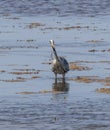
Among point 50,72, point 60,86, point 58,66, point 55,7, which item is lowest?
point 55,7

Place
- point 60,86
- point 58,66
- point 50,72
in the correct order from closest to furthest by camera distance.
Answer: point 60,86 < point 58,66 < point 50,72

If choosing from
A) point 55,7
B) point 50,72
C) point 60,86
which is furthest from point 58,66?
point 55,7

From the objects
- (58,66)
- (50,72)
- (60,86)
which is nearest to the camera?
(60,86)

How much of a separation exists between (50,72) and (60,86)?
302 cm

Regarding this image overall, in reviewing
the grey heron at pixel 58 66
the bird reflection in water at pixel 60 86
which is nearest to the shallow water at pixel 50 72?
the bird reflection in water at pixel 60 86

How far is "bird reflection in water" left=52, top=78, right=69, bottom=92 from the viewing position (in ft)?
89.5

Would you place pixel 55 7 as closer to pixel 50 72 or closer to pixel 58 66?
pixel 50 72

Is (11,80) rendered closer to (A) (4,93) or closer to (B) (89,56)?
(A) (4,93)

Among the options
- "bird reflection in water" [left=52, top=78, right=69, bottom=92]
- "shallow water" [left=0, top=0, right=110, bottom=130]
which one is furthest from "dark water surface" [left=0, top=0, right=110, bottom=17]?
"bird reflection in water" [left=52, top=78, right=69, bottom=92]

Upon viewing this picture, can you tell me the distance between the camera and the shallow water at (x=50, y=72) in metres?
22.5

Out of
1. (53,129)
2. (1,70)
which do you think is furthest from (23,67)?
(53,129)

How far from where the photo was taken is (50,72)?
30953mm

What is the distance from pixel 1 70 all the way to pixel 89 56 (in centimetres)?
538

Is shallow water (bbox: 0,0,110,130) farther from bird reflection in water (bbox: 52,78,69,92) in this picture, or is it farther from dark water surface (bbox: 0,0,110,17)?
dark water surface (bbox: 0,0,110,17)
